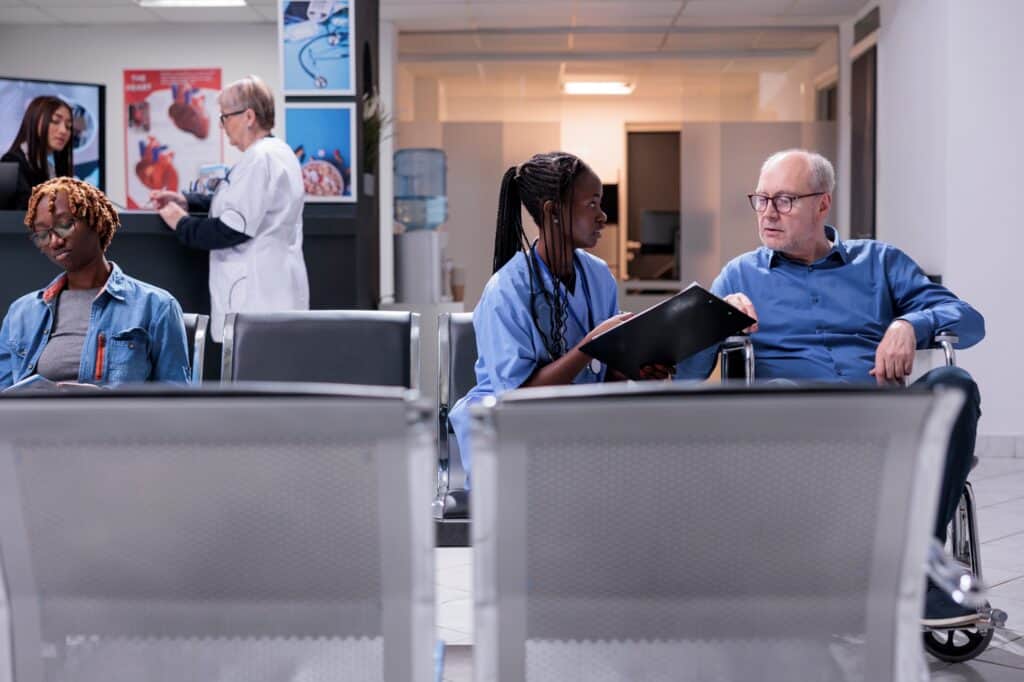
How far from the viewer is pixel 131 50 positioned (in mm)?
8102

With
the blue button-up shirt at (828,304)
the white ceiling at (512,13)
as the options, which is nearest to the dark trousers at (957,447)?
the blue button-up shirt at (828,304)

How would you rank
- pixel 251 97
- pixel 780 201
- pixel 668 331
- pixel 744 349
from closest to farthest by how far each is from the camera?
pixel 668 331 < pixel 744 349 < pixel 780 201 < pixel 251 97

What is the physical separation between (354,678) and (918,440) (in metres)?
0.57

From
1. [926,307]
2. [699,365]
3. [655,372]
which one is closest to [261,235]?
[699,365]

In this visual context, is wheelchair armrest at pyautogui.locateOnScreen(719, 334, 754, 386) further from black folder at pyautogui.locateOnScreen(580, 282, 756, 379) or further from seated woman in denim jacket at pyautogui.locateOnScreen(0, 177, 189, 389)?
seated woman in denim jacket at pyautogui.locateOnScreen(0, 177, 189, 389)

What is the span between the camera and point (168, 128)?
324 inches

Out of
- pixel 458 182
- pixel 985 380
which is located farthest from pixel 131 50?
pixel 985 380

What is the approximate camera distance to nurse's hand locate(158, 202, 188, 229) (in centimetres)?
400

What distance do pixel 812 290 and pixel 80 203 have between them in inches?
70.9

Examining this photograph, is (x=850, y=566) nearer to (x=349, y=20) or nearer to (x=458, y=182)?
(x=349, y=20)

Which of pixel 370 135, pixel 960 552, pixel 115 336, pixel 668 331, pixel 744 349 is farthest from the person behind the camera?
pixel 370 135

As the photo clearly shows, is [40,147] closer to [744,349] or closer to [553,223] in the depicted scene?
[553,223]

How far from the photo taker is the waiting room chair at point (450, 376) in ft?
8.66

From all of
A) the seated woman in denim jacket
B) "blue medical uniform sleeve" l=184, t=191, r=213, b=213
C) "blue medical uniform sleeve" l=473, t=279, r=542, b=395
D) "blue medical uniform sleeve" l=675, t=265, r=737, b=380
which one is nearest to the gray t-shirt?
the seated woman in denim jacket
